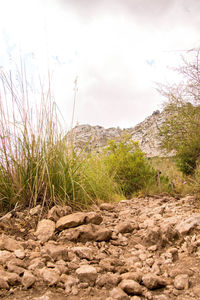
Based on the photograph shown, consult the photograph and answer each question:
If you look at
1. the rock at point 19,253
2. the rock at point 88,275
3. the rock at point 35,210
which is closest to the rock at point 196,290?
the rock at point 88,275

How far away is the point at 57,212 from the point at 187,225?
130 cm

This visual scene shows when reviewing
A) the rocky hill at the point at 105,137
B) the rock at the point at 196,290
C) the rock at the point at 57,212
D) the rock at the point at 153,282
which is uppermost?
the rocky hill at the point at 105,137

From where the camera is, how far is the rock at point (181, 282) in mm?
1490

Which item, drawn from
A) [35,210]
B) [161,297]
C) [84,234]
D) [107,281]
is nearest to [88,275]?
[107,281]

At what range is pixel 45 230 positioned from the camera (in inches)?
89.8

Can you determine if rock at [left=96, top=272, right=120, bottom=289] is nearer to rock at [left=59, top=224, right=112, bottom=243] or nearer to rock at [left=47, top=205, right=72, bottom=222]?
rock at [left=59, top=224, right=112, bottom=243]

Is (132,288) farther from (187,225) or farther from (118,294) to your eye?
(187,225)

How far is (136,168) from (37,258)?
13.8 ft

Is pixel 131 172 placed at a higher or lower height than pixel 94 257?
higher

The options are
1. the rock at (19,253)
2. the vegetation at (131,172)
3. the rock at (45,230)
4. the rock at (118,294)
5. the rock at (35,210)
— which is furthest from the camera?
the vegetation at (131,172)

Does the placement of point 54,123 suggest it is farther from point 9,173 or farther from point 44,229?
point 44,229

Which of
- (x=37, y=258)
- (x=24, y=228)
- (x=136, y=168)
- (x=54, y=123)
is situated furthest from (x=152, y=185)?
(x=37, y=258)

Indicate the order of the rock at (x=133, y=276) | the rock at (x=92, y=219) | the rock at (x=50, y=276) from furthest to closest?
the rock at (x=92, y=219), the rock at (x=133, y=276), the rock at (x=50, y=276)

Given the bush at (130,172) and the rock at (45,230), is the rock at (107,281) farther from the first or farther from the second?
the bush at (130,172)
